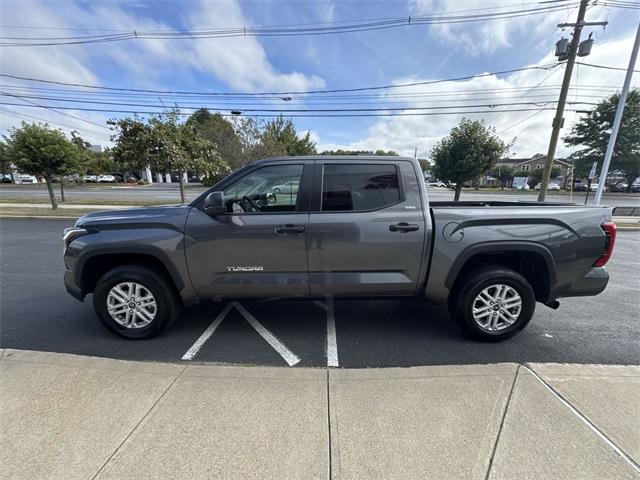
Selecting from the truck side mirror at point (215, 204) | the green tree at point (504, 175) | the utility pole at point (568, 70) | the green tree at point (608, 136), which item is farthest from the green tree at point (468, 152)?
the green tree at point (504, 175)

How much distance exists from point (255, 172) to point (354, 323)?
2032 mm

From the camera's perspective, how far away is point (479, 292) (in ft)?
9.66

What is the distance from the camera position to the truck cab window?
3.00 meters

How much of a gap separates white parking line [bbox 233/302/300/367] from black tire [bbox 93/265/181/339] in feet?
2.66

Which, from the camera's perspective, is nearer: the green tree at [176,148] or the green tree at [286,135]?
the green tree at [176,148]

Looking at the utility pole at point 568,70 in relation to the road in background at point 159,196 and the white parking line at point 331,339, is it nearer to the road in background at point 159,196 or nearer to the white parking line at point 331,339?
the road in background at point 159,196

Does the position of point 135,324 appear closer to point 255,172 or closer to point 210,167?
point 255,172

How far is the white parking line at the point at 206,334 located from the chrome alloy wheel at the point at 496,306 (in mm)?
2788

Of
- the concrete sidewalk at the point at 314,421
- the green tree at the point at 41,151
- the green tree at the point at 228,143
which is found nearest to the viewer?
the concrete sidewalk at the point at 314,421

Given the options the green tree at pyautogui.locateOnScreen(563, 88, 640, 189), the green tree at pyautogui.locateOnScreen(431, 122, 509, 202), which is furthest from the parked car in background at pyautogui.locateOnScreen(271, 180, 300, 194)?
the green tree at pyautogui.locateOnScreen(563, 88, 640, 189)

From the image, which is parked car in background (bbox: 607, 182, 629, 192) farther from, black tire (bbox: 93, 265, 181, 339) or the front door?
black tire (bbox: 93, 265, 181, 339)

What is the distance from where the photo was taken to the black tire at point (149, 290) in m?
2.96

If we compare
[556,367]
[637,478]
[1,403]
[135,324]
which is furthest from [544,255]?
[1,403]

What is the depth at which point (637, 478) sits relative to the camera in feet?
5.25
